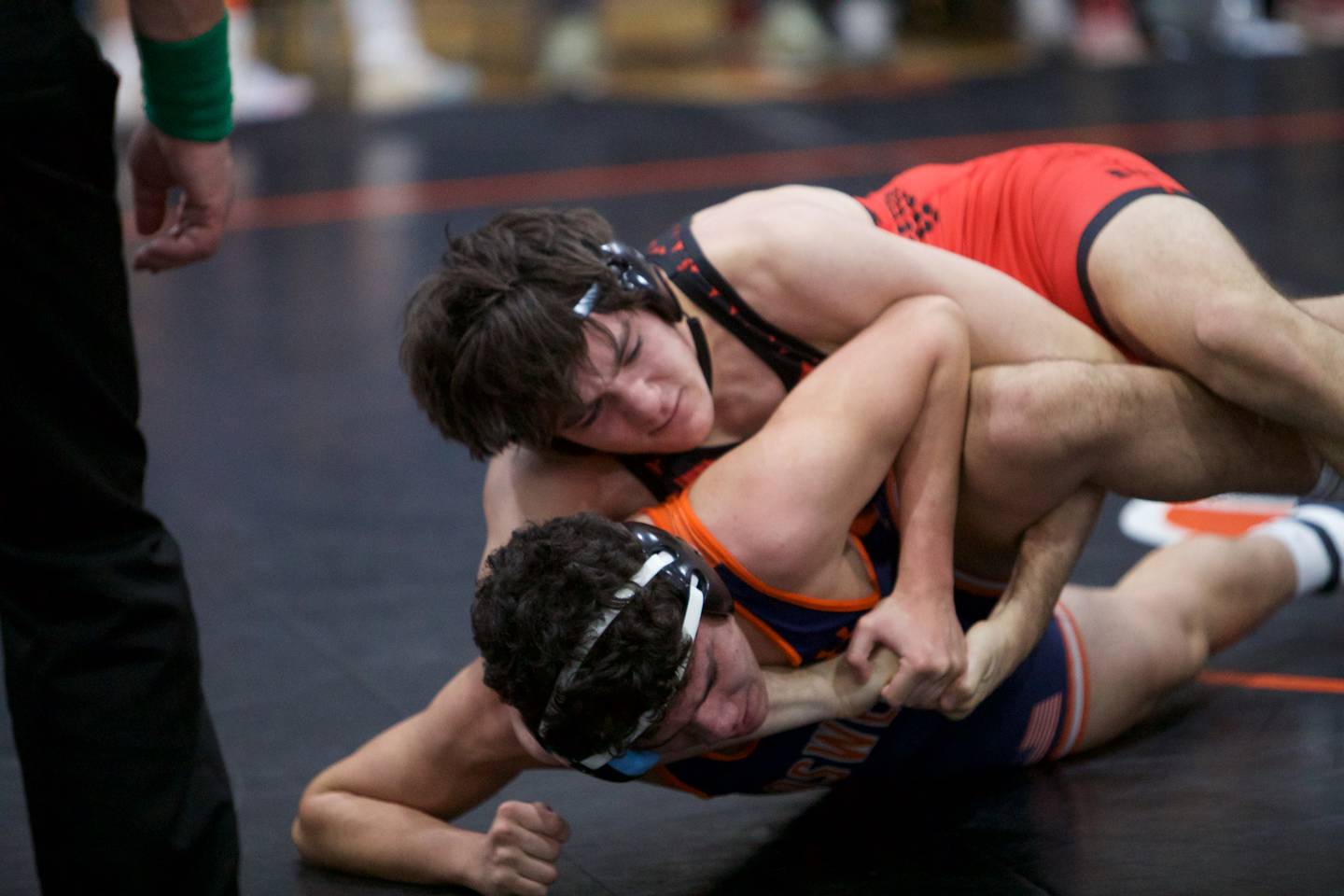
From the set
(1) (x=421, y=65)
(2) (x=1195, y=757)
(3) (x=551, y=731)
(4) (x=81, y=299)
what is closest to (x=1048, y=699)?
(2) (x=1195, y=757)

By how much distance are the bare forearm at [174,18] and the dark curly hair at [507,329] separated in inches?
16.4

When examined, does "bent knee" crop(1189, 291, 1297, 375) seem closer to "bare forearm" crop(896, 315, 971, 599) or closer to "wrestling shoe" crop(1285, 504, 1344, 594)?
"bare forearm" crop(896, 315, 971, 599)

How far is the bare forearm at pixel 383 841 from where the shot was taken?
1.90m

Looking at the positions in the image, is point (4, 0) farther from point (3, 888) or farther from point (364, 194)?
point (364, 194)

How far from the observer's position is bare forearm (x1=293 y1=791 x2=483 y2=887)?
190 cm

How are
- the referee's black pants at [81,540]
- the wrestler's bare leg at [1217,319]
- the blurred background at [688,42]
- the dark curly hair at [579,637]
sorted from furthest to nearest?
the blurred background at [688,42] < the wrestler's bare leg at [1217,319] < the dark curly hair at [579,637] < the referee's black pants at [81,540]

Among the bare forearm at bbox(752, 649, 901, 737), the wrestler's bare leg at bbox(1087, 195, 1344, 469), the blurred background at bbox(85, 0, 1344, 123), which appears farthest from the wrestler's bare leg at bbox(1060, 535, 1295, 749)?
the blurred background at bbox(85, 0, 1344, 123)

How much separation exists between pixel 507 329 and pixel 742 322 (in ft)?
1.13

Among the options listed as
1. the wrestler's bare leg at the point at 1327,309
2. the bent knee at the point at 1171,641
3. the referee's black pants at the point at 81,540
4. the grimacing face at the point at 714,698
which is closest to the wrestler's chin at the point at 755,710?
the grimacing face at the point at 714,698

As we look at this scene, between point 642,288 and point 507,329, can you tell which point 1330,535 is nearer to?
point 642,288

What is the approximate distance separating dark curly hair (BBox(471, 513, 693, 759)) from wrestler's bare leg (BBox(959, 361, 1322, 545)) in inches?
21.2

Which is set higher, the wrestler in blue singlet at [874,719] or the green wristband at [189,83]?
the green wristband at [189,83]

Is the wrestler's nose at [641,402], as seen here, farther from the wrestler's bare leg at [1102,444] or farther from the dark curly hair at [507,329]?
the wrestler's bare leg at [1102,444]

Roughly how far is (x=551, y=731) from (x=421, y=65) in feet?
23.4
